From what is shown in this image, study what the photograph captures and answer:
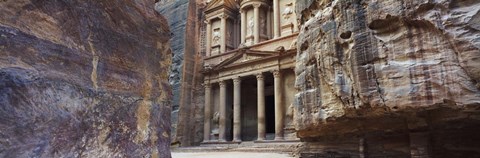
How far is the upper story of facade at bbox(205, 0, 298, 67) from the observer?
1948 centimetres

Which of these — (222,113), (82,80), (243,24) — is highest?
(243,24)

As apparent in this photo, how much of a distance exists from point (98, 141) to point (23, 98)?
0.61 metres

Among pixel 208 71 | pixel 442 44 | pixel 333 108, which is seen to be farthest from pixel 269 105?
pixel 442 44

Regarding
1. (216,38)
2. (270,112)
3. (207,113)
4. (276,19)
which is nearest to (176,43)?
(216,38)

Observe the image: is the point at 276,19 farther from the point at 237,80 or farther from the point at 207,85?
the point at 207,85

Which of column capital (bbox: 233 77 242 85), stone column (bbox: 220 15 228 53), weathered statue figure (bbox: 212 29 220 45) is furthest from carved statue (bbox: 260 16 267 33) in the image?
column capital (bbox: 233 77 242 85)

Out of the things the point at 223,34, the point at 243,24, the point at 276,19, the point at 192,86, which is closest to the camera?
the point at 276,19

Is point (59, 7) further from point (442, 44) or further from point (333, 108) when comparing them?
point (333, 108)

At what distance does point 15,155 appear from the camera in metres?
1.85

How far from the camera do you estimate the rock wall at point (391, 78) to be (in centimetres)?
517

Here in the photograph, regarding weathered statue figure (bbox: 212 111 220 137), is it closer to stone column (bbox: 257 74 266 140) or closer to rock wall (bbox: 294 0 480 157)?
stone column (bbox: 257 74 266 140)

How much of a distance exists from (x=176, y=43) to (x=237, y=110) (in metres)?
6.47

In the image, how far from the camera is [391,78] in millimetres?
5863

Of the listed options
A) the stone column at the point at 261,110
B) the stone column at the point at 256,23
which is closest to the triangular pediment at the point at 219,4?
the stone column at the point at 256,23
